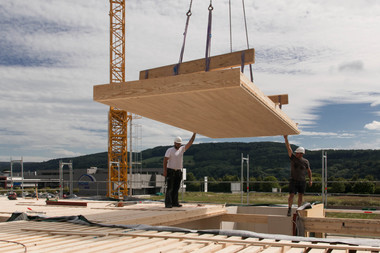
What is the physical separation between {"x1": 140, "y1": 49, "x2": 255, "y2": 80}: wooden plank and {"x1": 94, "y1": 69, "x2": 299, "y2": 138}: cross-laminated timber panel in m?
0.65

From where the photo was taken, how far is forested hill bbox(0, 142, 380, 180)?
190 ft

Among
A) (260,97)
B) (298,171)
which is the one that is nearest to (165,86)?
(260,97)

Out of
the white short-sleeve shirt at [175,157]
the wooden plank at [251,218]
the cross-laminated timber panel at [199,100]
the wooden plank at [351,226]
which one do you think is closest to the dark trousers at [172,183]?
the white short-sleeve shirt at [175,157]

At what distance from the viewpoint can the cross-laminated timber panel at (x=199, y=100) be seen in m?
5.19

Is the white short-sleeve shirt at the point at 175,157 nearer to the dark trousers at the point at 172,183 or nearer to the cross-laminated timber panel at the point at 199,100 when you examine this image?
the dark trousers at the point at 172,183

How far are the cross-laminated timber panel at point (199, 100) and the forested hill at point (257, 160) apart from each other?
4757 cm

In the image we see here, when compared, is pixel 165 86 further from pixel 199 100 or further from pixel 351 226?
pixel 351 226

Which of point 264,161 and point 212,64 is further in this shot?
point 264,161

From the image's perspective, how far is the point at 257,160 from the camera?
3278 inches

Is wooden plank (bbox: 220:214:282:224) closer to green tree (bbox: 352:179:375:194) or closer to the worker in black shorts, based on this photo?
the worker in black shorts

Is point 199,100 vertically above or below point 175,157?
above

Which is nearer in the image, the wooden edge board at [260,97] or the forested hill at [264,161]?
the wooden edge board at [260,97]

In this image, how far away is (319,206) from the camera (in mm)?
8992

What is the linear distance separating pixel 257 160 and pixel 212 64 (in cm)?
7858
